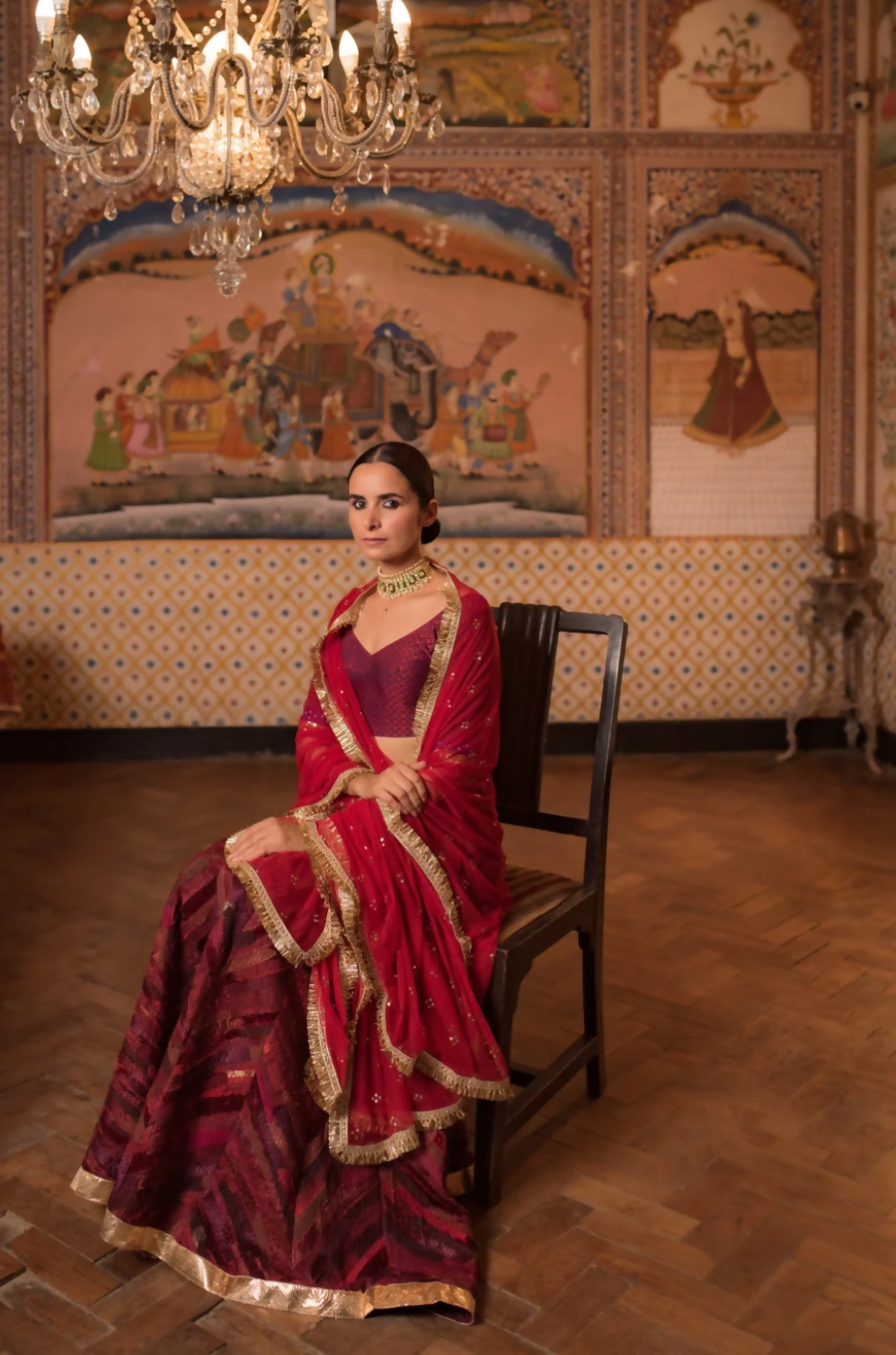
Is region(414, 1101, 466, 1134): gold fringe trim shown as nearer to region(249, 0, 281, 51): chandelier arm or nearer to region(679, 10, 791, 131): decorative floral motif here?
region(249, 0, 281, 51): chandelier arm

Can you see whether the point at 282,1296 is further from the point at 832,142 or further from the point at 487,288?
the point at 832,142

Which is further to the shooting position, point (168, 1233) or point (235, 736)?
point (235, 736)

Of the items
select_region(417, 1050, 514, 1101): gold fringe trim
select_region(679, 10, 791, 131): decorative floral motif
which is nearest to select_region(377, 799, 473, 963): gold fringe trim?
select_region(417, 1050, 514, 1101): gold fringe trim

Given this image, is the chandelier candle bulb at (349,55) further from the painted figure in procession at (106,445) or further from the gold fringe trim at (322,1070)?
the painted figure in procession at (106,445)

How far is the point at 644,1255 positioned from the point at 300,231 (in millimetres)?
5457

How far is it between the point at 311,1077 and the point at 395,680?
817 mm

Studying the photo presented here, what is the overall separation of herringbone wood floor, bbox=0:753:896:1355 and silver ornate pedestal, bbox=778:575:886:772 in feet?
3.87

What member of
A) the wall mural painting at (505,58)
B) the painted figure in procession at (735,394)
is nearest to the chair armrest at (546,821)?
the painted figure in procession at (735,394)

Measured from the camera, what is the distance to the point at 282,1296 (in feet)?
8.05

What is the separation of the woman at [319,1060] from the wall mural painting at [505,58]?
4918 millimetres

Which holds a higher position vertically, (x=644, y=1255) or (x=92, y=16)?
(x=92, y=16)

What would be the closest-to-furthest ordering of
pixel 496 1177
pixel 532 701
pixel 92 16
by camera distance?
pixel 496 1177, pixel 532 701, pixel 92 16

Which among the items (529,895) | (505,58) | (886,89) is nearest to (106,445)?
(505,58)

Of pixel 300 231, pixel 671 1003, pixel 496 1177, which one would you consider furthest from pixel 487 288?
pixel 496 1177
